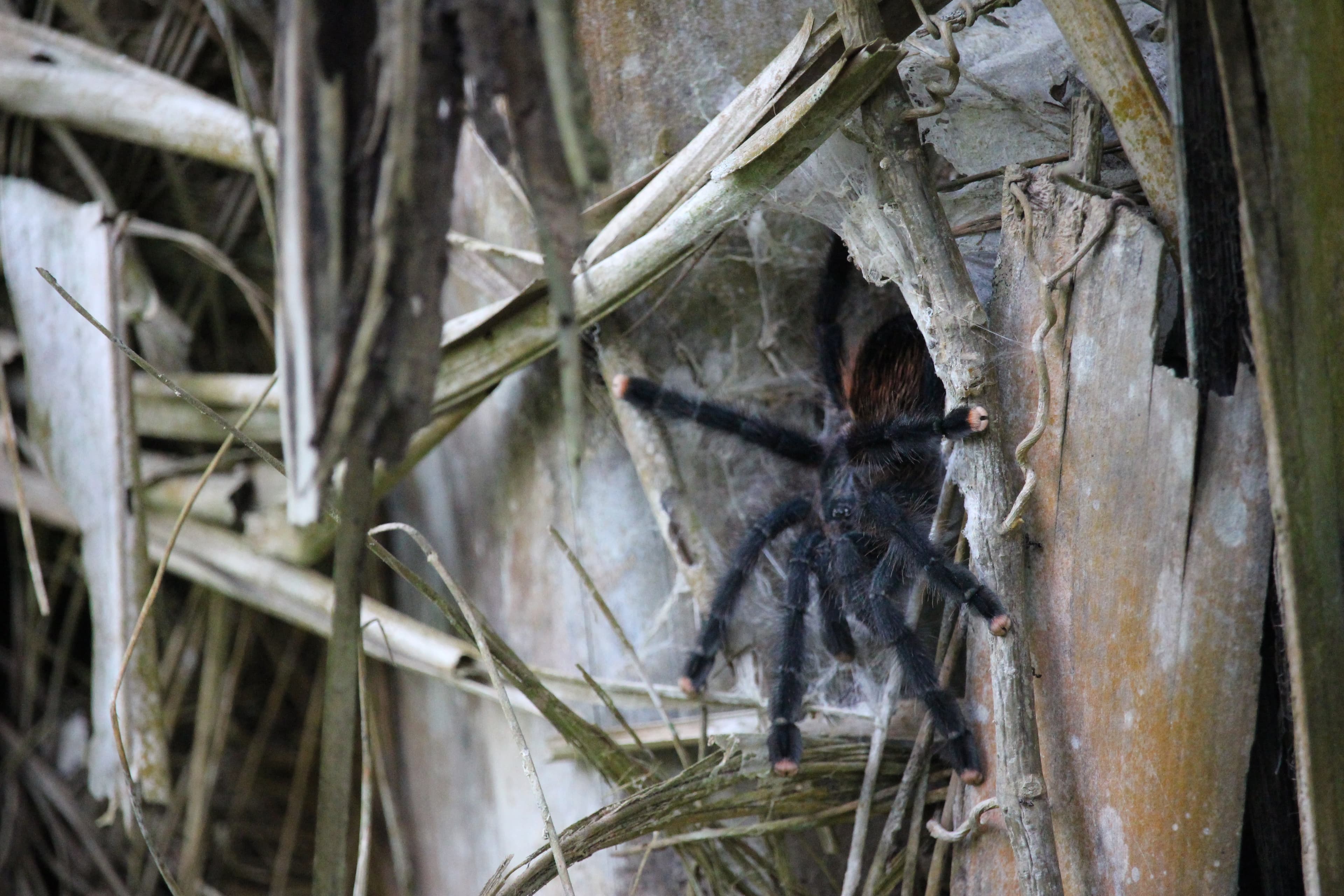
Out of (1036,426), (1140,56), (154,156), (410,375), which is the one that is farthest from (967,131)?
(154,156)

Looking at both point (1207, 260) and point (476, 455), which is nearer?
point (1207, 260)

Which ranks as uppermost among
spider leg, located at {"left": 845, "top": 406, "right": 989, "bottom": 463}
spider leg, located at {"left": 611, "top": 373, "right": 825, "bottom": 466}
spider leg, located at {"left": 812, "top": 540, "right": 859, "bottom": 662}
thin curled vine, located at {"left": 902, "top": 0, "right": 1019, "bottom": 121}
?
thin curled vine, located at {"left": 902, "top": 0, "right": 1019, "bottom": 121}

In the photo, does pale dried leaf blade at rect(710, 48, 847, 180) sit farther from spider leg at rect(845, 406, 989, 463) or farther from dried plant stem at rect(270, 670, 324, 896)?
dried plant stem at rect(270, 670, 324, 896)

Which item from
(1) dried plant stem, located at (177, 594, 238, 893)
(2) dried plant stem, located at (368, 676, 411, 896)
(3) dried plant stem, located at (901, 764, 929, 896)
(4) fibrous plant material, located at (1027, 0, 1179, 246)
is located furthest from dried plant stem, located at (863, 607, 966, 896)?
(1) dried plant stem, located at (177, 594, 238, 893)

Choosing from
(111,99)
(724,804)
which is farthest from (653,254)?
(111,99)

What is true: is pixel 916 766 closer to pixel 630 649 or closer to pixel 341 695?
pixel 630 649

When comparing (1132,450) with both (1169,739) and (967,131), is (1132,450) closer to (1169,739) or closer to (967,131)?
(1169,739)

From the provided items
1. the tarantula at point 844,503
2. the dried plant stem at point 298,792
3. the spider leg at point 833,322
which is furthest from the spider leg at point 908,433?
the dried plant stem at point 298,792
